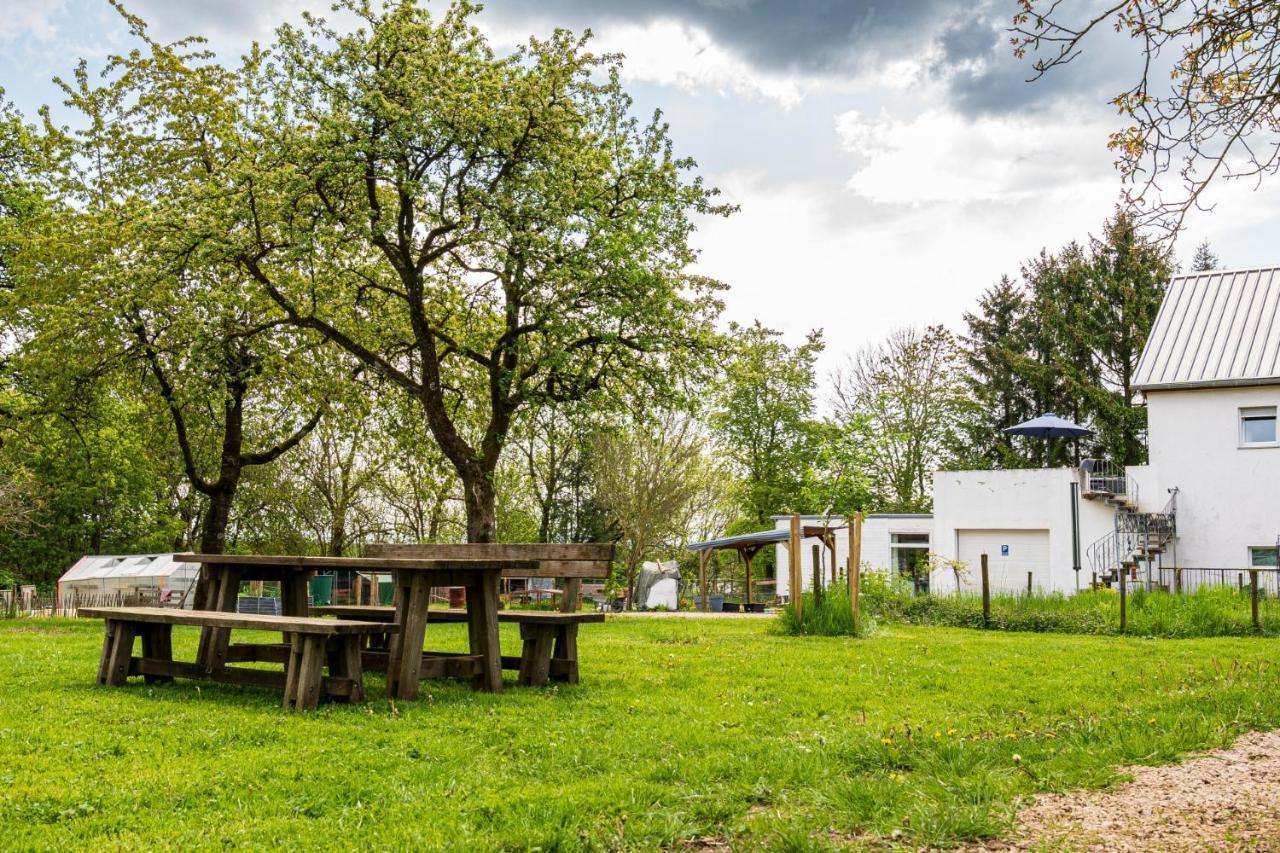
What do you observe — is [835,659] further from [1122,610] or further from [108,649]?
[1122,610]

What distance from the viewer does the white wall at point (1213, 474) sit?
84.6 feet

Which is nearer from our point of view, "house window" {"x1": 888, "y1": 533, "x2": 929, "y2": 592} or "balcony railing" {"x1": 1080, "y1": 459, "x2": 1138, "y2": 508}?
"balcony railing" {"x1": 1080, "y1": 459, "x2": 1138, "y2": 508}

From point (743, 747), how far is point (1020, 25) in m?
4.12

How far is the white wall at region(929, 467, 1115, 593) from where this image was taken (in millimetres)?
27203

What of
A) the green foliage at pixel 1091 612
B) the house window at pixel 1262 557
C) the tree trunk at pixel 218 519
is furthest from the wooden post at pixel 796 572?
the house window at pixel 1262 557

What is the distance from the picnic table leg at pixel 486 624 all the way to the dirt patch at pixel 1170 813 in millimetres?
4226

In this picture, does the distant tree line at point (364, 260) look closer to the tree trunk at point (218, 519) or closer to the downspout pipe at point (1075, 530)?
the tree trunk at point (218, 519)

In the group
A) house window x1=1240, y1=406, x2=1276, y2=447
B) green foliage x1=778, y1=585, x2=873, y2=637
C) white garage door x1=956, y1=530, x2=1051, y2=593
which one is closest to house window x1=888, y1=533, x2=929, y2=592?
white garage door x1=956, y1=530, x2=1051, y2=593

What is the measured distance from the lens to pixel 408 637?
7.39 metres

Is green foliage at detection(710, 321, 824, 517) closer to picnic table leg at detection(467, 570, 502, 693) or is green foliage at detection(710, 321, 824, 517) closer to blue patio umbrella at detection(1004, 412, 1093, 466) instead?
blue patio umbrella at detection(1004, 412, 1093, 466)

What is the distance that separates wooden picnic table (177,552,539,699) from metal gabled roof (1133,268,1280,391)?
23106mm

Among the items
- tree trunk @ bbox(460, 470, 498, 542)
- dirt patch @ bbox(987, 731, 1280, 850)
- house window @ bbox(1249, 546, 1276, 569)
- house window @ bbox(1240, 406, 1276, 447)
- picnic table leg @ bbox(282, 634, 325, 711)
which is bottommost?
dirt patch @ bbox(987, 731, 1280, 850)

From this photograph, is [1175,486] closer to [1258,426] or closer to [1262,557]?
[1258,426]

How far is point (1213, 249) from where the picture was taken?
4903cm
